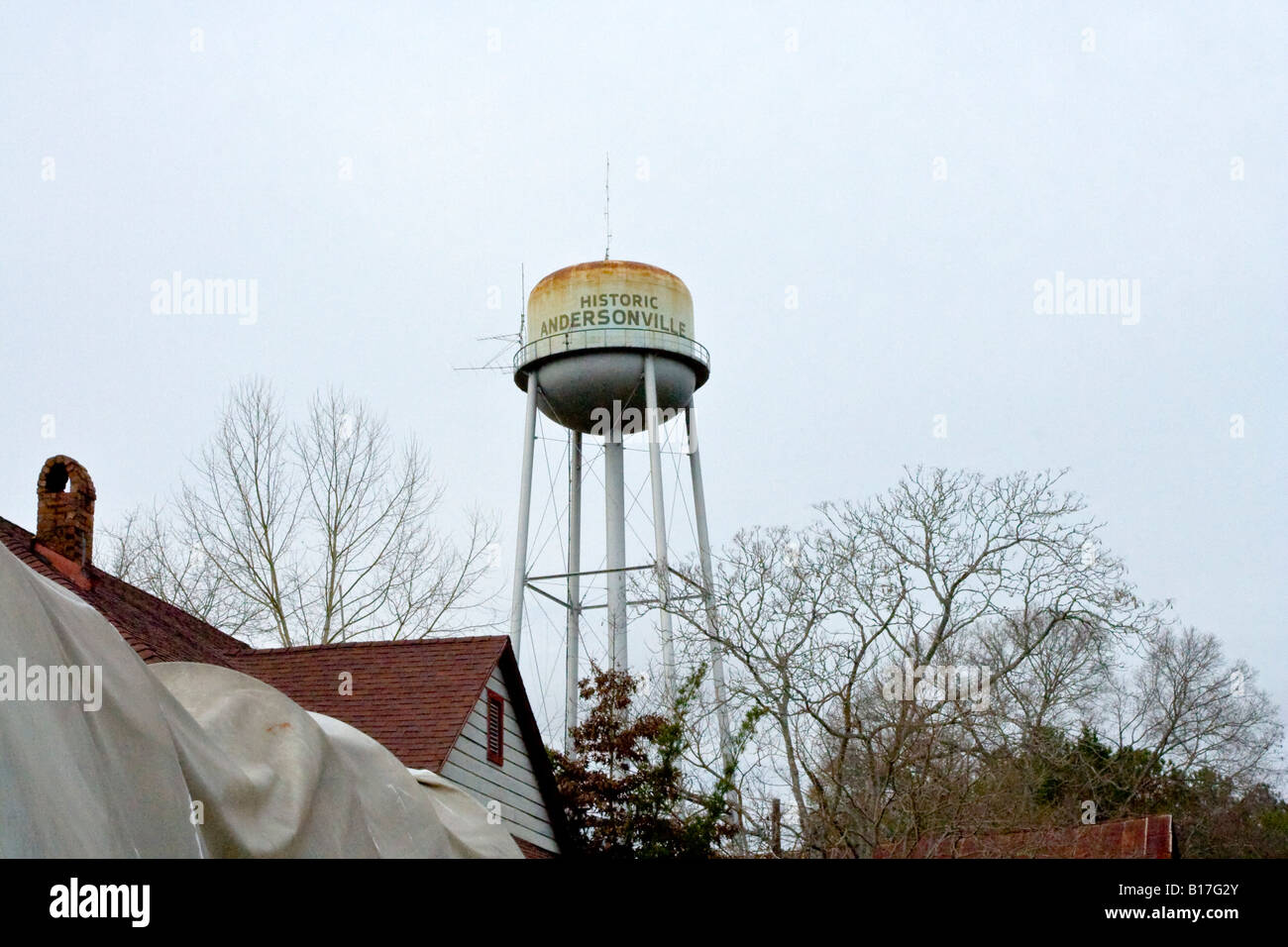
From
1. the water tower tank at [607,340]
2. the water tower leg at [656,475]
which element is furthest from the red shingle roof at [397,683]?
the water tower tank at [607,340]

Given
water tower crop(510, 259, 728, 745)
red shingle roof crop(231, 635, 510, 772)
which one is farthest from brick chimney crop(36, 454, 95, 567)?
water tower crop(510, 259, 728, 745)

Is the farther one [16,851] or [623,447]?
[623,447]

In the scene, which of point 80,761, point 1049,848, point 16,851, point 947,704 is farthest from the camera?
point 947,704

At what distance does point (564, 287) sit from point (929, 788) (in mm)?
15414

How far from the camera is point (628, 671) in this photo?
2752 cm

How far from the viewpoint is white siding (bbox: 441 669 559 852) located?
18062 mm

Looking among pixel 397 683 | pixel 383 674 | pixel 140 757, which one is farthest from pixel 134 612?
pixel 140 757

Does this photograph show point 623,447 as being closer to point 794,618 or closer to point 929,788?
point 794,618

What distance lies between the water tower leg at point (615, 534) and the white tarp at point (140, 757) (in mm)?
22041

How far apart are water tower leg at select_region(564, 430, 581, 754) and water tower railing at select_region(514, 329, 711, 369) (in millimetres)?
2580

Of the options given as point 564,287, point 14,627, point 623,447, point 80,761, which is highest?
point 564,287

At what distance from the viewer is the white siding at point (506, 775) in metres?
18.1
